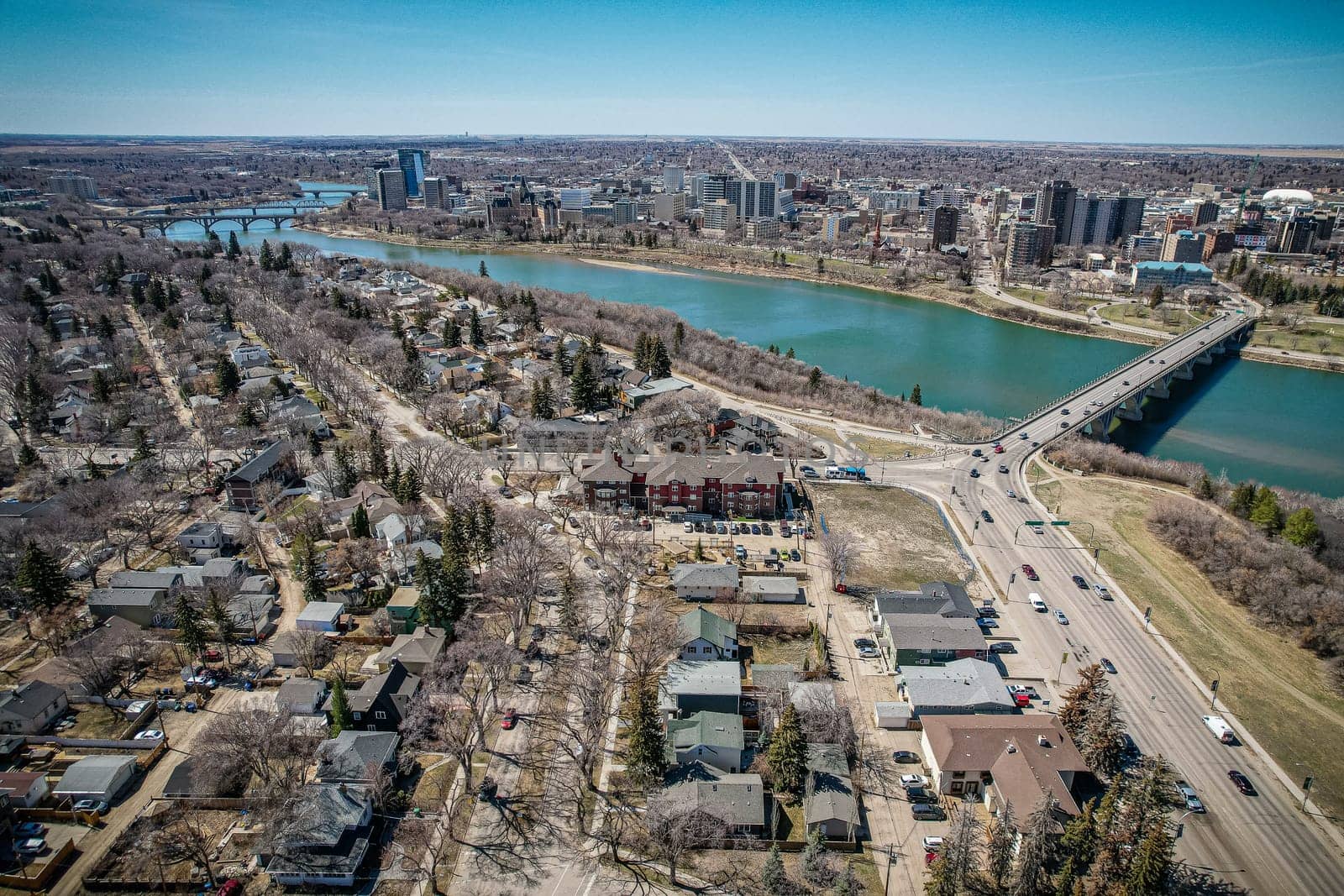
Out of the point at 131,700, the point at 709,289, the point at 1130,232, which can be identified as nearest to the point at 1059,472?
the point at 131,700

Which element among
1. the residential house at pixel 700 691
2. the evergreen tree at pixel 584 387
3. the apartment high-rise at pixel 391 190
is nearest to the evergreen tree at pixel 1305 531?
the residential house at pixel 700 691

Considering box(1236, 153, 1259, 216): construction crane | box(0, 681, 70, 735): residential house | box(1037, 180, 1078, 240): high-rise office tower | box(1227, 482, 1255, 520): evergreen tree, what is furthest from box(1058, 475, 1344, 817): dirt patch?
box(1236, 153, 1259, 216): construction crane

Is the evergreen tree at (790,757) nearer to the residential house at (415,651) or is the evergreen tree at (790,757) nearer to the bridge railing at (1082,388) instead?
the residential house at (415,651)

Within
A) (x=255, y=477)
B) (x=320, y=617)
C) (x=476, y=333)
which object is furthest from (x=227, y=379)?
(x=320, y=617)

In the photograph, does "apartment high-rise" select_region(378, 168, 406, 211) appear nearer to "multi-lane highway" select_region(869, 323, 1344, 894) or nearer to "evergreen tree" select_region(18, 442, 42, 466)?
"evergreen tree" select_region(18, 442, 42, 466)

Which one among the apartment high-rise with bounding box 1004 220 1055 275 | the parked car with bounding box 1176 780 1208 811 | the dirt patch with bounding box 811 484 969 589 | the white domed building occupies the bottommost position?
the parked car with bounding box 1176 780 1208 811

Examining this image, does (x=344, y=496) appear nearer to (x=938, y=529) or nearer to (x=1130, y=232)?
(x=938, y=529)
